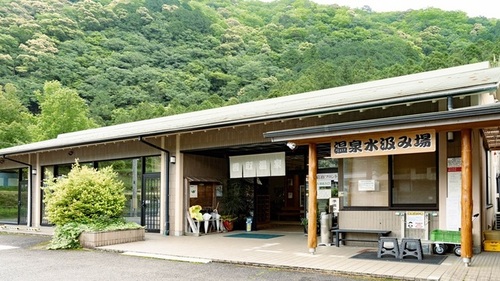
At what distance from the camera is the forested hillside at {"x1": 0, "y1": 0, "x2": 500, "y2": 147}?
2817 centimetres

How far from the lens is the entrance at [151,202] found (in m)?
12.2

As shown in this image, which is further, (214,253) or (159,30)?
(159,30)

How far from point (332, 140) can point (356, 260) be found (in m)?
1.96

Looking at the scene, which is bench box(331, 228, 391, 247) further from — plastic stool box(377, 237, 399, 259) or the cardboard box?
the cardboard box

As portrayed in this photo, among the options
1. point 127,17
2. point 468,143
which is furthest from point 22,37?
point 468,143

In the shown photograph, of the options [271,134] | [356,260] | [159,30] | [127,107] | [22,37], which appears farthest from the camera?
[159,30]

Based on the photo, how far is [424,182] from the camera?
811 cm

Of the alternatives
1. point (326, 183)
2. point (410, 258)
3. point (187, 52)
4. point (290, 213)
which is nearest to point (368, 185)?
point (410, 258)

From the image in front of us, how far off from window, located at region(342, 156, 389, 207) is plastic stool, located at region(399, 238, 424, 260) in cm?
129

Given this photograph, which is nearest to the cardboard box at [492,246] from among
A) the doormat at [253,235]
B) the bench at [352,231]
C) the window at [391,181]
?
the window at [391,181]

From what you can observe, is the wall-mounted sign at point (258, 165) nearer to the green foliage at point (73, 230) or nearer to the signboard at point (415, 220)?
the green foliage at point (73, 230)

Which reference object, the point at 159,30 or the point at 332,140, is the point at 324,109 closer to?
the point at 332,140

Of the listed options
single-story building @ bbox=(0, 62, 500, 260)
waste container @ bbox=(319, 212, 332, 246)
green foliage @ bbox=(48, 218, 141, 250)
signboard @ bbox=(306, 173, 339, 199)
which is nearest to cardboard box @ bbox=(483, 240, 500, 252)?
single-story building @ bbox=(0, 62, 500, 260)

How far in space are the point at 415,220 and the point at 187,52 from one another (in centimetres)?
3627
